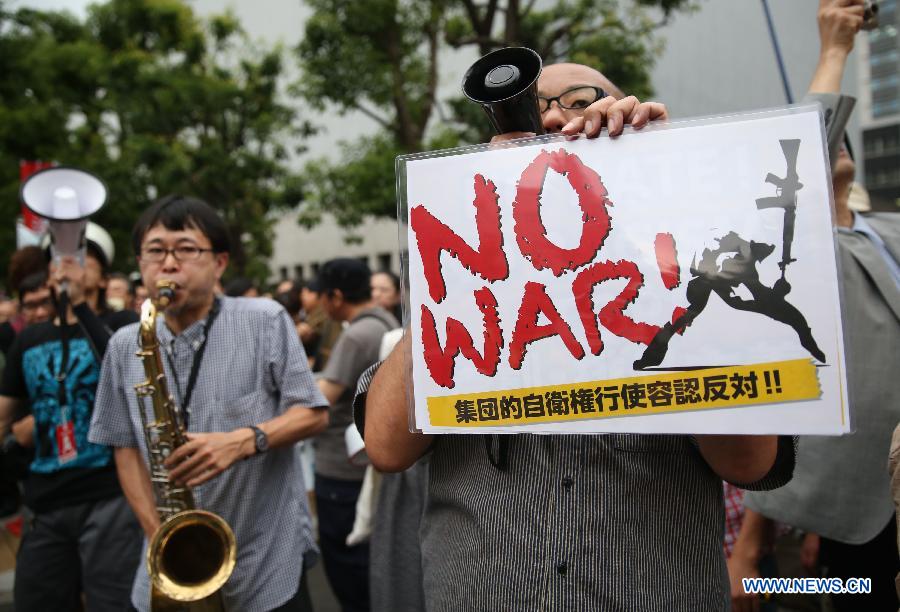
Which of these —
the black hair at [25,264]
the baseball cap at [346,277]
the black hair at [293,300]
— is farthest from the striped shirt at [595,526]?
the black hair at [293,300]

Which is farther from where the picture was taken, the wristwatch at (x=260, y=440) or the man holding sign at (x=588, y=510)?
the wristwatch at (x=260, y=440)

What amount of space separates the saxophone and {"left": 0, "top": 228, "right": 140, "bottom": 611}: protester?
3.00ft

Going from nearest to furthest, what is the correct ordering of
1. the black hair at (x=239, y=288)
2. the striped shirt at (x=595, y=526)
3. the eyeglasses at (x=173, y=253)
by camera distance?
1. the striped shirt at (x=595, y=526)
2. the eyeglasses at (x=173, y=253)
3. the black hair at (x=239, y=288)

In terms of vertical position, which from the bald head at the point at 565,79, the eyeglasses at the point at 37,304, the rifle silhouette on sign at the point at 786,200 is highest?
the eyeglasses at the point at 37,304

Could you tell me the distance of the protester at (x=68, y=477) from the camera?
318 centimetres

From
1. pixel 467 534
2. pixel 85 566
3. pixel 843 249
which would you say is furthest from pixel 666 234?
Answer: pixel 85 566

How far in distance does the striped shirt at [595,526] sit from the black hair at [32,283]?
13.0 ft

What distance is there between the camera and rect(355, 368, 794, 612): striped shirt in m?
1.41

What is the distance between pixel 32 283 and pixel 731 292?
178 inches

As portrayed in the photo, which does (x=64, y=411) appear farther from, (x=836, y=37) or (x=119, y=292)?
(x=119, y=292)

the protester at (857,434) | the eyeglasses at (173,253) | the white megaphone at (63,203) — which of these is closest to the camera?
the protester at (857,434)

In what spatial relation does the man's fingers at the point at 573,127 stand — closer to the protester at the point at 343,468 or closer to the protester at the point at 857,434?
the protester at the point at 857,434

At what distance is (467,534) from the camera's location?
155 cm

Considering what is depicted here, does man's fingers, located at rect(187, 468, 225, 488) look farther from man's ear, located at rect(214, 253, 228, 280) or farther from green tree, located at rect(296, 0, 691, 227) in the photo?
green tree, located at rect(296, 0, 691, 227)
